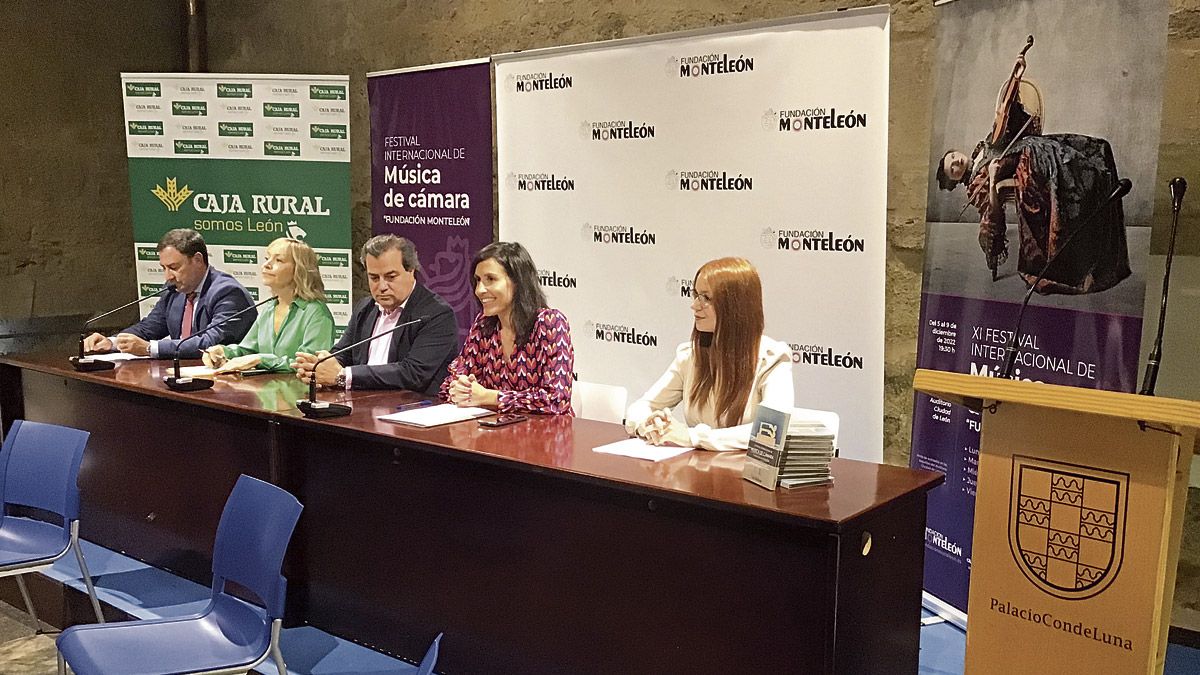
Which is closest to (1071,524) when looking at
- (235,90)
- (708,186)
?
(708,186)

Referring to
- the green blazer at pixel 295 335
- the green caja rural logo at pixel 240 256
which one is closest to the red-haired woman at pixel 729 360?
the green blazer at pixel 295 335

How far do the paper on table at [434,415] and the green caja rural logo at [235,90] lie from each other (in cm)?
323

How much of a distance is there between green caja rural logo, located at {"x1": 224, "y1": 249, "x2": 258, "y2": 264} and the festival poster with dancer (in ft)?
12.9

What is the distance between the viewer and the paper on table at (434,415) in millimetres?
3135

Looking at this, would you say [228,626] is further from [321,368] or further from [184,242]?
[184,242]

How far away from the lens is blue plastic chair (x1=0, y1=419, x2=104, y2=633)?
3252mm

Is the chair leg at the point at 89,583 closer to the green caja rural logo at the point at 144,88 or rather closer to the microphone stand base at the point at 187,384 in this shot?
the microphone stand base at the point at 187,384

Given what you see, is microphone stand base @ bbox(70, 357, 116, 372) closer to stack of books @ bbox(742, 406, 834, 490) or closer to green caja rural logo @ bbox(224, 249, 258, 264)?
green caja rural logo @ bbox(224, 249, 258, 264)

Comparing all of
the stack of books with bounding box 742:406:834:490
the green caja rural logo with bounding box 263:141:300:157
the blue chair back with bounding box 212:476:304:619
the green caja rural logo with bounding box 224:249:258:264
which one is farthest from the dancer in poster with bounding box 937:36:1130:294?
the green caja rural logo with bounding box 224:249:258:264

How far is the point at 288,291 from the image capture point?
14.3 feet

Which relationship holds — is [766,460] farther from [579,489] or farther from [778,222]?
[778,222]

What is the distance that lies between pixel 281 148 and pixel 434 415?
10.5 ft

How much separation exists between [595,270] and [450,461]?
6.57ft

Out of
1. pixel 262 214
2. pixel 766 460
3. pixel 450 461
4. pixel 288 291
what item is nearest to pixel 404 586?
pixel 450 461
